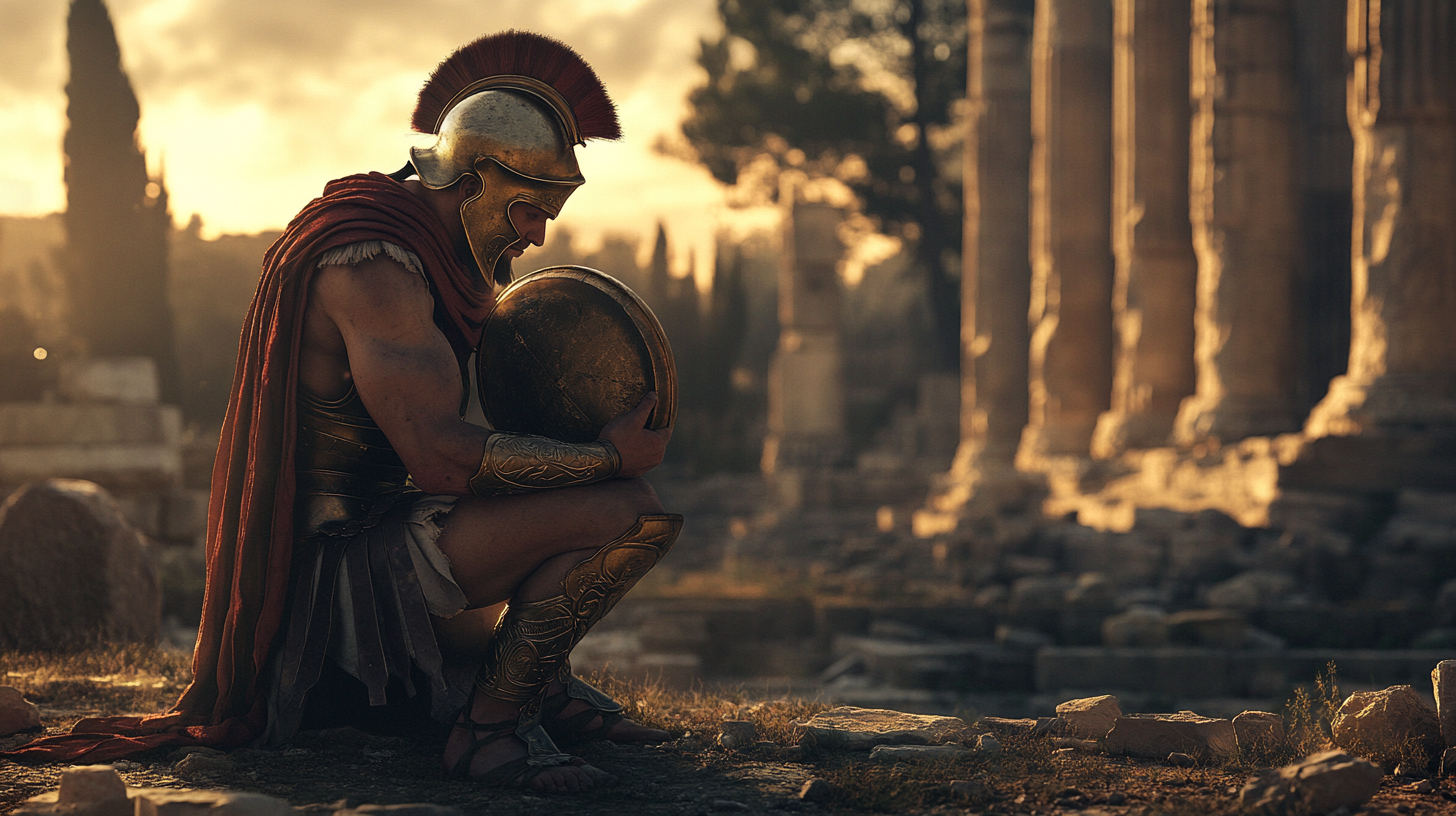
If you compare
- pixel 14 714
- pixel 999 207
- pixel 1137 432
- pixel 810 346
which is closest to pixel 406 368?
pixel 14 714

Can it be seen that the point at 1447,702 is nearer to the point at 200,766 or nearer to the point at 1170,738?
the point at 1170,738

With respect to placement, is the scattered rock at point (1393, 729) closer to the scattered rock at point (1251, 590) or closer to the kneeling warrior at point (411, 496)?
the kneeling warrior at point (411, 496)

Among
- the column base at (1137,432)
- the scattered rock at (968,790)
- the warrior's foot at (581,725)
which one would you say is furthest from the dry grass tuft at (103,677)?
the column base at (1137,432)

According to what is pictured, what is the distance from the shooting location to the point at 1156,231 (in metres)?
17.3

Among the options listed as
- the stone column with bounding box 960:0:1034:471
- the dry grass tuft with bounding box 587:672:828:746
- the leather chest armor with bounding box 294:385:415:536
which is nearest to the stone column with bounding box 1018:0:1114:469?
the stone column with bounding box 960:0:1034:471

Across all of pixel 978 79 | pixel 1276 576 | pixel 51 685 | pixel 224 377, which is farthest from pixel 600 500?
pixel 224 377

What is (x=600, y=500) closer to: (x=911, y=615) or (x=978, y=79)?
(x=911, y=615)

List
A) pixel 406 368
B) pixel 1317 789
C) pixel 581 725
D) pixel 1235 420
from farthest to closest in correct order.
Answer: pixel 1235 420
pixel 581 725
pixel 406 368
pixel 1317 789

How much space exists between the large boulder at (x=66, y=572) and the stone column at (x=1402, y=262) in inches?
389

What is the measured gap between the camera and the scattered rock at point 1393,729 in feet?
11.5

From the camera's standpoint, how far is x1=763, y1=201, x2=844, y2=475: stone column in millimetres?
23453

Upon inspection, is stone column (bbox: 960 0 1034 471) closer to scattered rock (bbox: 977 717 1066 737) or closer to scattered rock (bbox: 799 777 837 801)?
scattered rock (bbox: 977 717 1066 737)

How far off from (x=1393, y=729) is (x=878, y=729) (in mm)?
1361

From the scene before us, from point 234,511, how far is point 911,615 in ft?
25.4
